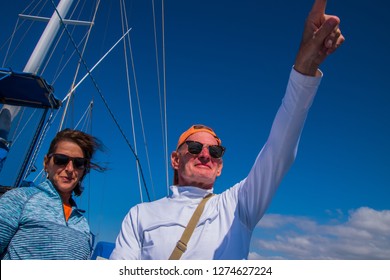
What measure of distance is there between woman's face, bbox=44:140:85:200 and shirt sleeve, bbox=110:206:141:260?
538mm

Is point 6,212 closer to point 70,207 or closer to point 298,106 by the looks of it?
point 70,207

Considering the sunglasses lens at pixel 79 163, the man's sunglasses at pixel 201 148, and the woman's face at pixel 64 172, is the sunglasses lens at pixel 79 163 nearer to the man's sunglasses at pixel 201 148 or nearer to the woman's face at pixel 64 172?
the woman's face at pixel 64 172

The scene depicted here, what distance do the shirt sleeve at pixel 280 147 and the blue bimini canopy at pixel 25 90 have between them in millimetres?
4439

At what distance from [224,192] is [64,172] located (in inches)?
48.3

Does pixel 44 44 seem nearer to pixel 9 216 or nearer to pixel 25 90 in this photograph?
pixel 25 90

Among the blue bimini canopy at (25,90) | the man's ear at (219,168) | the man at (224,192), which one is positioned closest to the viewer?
the man at (224,192)

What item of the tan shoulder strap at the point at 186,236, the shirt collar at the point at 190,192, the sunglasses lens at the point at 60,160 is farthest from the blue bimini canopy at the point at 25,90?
the tan shoulder strap at the point at 186,236

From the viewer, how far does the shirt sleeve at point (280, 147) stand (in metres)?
1.82

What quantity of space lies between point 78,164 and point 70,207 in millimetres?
335

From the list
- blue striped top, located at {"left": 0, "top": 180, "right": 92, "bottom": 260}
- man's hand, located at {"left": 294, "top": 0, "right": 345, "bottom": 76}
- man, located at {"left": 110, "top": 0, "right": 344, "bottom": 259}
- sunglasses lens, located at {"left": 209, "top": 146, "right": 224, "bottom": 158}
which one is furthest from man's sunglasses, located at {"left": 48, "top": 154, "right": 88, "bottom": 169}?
man's hand, located at {"left": 294, "top": 0, "right": 345, "bottom": 76}

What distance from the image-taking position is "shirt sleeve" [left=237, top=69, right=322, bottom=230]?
5.98ft

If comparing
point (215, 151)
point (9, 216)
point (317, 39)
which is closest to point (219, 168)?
point (215, 151)

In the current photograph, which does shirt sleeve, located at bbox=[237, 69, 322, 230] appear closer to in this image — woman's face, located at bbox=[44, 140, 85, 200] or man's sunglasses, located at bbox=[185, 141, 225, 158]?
man's sunglasses, located at bbox=[185, 141, 225, 158]
